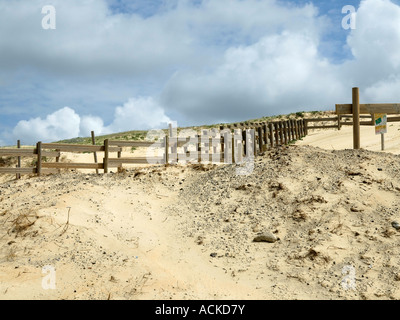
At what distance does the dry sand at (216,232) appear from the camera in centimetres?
714

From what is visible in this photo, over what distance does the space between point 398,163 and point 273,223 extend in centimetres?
478

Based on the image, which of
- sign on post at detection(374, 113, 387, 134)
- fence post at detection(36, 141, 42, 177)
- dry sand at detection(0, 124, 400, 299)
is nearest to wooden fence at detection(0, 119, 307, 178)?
fence post at detection(36, 141, 42, 177)

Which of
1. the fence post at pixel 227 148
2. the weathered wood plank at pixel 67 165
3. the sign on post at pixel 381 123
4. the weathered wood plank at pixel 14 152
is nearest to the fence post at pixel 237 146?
the fence post at pixel 227 148

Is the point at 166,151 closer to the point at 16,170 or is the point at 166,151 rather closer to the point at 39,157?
the point at 39,157

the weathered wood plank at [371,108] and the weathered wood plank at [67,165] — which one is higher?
the weathered wood plank at [371,108]

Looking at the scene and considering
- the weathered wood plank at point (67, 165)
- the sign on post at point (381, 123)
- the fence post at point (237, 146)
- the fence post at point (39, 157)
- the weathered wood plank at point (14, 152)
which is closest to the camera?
the weathered wood plank at point (14, 152)

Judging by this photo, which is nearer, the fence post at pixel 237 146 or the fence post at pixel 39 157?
the fence post at pixel 39 157

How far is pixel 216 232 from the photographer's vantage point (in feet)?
30.8

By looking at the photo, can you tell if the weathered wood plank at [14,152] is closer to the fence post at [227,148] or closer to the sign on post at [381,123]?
the fence post at [227,148]

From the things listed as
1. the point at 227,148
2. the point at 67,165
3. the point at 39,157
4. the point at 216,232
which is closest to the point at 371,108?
the point at 227,148

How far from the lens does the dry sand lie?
7145mm

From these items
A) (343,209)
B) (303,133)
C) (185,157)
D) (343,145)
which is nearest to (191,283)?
(343,209)
